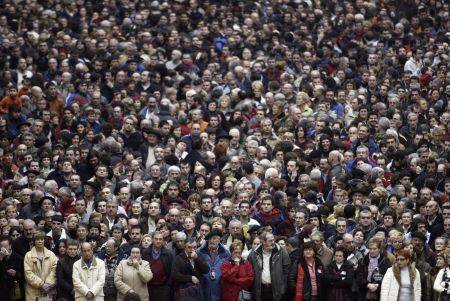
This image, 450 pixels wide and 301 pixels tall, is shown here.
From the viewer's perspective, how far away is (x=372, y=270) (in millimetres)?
20547

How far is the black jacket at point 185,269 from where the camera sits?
2084 centimetres

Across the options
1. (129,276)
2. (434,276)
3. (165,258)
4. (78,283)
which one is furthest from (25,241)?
(434,276)

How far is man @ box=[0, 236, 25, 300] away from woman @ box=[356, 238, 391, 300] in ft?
16.1

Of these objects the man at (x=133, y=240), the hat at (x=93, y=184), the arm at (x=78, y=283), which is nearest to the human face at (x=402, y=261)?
the man at (x=133, y=240)

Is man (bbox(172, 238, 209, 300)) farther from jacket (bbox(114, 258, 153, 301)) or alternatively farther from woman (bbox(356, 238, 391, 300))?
woman (bbox(356, 238, 391, 300))

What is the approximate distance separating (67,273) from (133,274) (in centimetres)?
99

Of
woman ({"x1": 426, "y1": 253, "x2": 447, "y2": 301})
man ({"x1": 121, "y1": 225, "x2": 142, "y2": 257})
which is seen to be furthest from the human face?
man ({"x1": 121, "y1": 225, "x2": 142, "y2": 257})

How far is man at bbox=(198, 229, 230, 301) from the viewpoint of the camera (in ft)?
69.4

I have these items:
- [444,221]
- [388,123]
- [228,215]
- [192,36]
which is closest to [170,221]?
[228,215]

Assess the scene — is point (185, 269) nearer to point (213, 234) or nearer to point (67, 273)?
point (213, 234)

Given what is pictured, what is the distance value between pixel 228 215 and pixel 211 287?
156 cm

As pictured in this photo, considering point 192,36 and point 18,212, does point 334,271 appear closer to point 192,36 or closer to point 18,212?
point 18,212

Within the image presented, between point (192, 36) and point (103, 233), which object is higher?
point (103, 233)

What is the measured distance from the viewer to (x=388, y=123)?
26.2 metres
